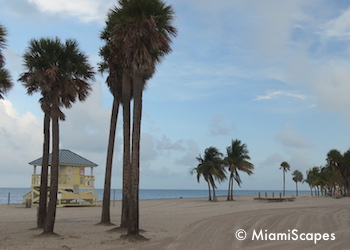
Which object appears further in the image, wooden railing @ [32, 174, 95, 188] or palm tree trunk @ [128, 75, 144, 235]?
wooden railing @ [32, 174, 95, 188]

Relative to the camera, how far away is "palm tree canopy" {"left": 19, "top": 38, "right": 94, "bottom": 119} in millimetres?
16219

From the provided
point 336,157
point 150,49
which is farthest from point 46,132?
point 336,157

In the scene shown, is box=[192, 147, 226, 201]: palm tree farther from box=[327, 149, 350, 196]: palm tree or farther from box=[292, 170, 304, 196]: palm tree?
box=[292, 170, 304, 196]: palm tree

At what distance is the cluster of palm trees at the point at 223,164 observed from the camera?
5344cm

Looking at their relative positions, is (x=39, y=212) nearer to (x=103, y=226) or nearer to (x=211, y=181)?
(x=103, y=226)

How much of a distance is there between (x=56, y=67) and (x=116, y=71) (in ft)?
11.8

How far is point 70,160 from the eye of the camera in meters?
37.5

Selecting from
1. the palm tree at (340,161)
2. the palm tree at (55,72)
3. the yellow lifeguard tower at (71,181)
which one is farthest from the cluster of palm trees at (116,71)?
the palm tree at (340,161)

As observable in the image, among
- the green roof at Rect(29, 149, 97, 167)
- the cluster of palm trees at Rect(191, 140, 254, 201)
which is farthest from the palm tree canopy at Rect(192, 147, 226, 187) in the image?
the green roof at Rect(29, 149, 97, 167)

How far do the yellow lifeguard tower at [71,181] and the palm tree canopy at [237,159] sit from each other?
2355 centimetres

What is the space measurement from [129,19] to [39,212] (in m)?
9.84

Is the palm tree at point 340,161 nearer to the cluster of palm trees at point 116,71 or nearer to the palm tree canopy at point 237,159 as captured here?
the palm tree canopy at point 237,159

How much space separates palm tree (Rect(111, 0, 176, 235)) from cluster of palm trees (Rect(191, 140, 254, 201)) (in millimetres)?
38689

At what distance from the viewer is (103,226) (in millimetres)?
18641
